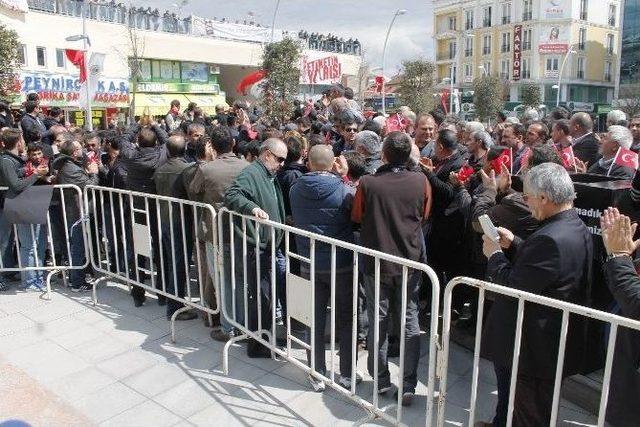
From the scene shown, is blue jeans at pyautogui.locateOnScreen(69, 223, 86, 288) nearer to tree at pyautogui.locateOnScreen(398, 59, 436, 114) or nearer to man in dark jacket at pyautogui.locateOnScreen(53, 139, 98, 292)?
man in dark jacket at pyautogui.locateOnScreen(53, 139, 98, 292)

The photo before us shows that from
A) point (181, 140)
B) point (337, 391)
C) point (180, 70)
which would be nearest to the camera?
point (337, 391)

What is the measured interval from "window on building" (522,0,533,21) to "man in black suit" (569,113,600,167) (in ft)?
209

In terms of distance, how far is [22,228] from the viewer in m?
6.21

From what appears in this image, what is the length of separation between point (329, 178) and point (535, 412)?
1.94 metres

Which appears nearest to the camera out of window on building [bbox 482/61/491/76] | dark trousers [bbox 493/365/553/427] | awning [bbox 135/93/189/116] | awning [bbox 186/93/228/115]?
dark trousers [bbox 493/365/553/427]

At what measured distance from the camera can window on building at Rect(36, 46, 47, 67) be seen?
29.7m

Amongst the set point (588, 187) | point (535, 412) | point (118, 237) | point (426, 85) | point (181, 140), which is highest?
point (426, 85)

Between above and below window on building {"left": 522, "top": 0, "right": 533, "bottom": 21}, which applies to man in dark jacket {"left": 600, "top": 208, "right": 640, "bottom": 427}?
below

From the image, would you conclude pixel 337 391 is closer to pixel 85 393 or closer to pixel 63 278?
pixel 85 393

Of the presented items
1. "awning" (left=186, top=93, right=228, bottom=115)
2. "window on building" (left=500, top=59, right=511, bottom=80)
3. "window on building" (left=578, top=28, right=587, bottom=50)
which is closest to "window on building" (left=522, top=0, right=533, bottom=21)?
"window on building" (left=500, top=59, right=511, bottom=80)

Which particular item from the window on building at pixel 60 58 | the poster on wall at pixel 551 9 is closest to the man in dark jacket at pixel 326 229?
the window on building at pixel 60 58

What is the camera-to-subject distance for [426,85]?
4316cm

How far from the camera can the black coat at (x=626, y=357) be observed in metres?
2.55

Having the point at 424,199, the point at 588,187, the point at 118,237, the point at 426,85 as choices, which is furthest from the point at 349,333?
the point at 426,85
